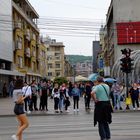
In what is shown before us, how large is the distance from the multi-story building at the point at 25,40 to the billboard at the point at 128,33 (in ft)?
48.4

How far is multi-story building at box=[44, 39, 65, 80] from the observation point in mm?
191875

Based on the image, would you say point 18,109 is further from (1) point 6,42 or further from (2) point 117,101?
(1) point 6,42

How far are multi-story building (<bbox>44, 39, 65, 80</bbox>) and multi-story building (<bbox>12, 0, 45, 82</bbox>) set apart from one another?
84.4 m

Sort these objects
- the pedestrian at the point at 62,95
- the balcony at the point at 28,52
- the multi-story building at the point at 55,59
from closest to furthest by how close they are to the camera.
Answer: the pedestrian at the point at 62,95 < the balcony at the point at 28,52 < the multi-story building at the point at 55,59

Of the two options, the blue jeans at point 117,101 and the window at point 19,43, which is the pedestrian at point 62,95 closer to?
the blue jeans at point 117,101

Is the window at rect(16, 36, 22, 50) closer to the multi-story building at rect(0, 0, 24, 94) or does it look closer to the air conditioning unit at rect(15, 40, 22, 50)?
the air conditioning unit at rect(15, 40, 22, 50)

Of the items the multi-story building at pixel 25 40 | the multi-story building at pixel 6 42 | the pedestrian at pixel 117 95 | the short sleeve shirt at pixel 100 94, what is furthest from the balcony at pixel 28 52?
the short sleeve shirt at pixel 100 94

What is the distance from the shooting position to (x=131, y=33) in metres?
73.9

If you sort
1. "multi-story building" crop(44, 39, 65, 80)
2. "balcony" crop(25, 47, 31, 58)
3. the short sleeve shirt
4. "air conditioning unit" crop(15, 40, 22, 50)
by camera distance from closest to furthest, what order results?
1. the short sleeve shirt
2. "air conditioning unit" crop(15, 40, 22, 50)
3. "balcony" crop(25, 47, 31, 58)
4. "multi-story building" crop(44, 39, 65, 80)

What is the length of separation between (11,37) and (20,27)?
961 cm

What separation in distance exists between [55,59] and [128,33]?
11969cm

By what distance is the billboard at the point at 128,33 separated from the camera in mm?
74000

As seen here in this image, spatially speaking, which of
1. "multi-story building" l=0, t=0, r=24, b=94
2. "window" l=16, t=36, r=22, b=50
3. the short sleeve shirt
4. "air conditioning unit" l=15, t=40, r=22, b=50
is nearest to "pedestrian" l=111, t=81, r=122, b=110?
the short sleeve shirt

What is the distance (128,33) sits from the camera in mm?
74250
